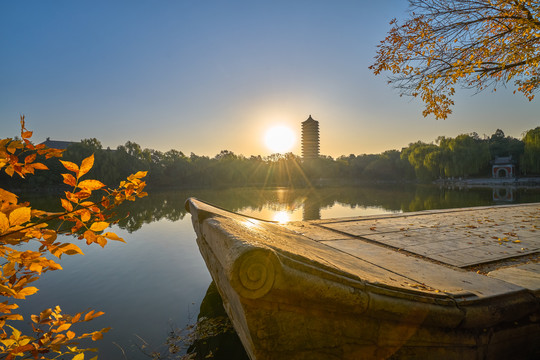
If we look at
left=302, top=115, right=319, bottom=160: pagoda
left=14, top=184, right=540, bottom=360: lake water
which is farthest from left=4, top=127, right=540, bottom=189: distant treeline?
left=14, top=184, right=540, bottom=360: lake water

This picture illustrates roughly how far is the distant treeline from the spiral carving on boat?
40.1 metres

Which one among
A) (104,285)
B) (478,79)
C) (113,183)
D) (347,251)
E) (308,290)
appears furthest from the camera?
(113,183)

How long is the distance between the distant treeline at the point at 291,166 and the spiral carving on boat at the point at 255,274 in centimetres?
4010

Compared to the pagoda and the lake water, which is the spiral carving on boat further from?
the pagoda

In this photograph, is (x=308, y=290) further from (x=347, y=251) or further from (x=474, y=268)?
(x=474, y=268)

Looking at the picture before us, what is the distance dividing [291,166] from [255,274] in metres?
56.5

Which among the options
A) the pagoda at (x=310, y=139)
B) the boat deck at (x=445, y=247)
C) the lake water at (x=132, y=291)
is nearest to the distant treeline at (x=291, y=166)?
the pagoda at (x=310, y=139)

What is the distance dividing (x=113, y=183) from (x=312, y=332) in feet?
140

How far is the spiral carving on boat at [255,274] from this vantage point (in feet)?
4.04

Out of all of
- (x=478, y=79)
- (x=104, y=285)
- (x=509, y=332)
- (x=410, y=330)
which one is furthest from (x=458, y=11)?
(x=104, y=285)

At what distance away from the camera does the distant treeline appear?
120ft

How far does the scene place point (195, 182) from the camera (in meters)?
49.8

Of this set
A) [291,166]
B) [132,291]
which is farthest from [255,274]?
[291,166]

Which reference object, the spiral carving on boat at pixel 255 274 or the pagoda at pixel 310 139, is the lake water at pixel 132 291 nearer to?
the spiral carving on boat at pixel 255 274
